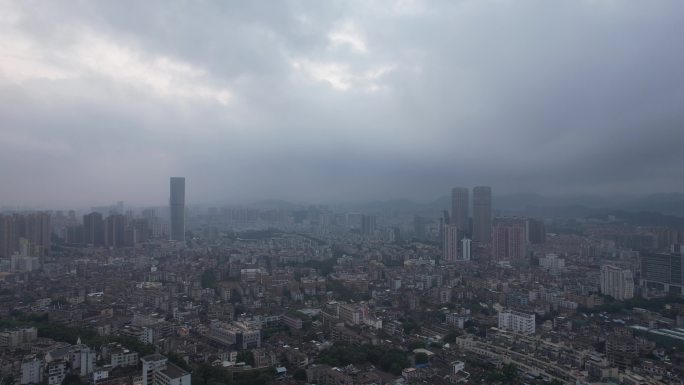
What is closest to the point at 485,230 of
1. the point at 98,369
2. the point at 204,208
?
the point at 98,369

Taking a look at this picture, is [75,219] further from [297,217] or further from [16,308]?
[16,308]

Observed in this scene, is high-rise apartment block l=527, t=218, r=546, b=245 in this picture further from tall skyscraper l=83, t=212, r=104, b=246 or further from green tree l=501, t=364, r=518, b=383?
tall skyscraper l=83, t=212, r=104, b=246

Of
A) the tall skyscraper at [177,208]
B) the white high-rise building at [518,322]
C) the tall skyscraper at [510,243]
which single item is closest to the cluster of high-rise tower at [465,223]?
the tall skyscraper at [510,243]

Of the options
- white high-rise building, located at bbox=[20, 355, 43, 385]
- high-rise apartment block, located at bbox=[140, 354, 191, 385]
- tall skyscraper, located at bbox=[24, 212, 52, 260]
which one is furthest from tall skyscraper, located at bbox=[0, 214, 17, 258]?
high-rise apartment block, located at bbox=[140, 354, 191, 385]

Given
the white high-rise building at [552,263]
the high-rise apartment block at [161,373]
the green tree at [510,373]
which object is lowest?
the white high-rise building at [552,263]

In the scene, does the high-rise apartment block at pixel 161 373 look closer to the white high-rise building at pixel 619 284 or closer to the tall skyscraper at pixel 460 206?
the white high-rise building at pixel 619 284

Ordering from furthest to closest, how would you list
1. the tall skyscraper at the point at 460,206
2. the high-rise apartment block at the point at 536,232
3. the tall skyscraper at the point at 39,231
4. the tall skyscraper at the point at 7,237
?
the tall skyscraper at the point at 460,206, the high-rise apartment block at the point at 536,232, the tall skyscraper at the point at 39,231, the tall skyscraper at the point at 7,237
